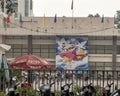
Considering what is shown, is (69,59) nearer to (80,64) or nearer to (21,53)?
(80,64)

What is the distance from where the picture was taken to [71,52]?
183ft

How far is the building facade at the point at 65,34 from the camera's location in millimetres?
55750

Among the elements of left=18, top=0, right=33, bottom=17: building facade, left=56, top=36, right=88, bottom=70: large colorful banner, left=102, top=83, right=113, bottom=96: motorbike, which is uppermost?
left=18, top=0, right=33, bottom=17: building facade

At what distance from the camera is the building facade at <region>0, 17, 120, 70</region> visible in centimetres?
5575

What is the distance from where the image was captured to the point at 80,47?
182 ft

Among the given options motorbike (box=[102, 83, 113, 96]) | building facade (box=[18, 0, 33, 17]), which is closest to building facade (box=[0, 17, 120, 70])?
building facade (box=[18, 0, 33, 17])

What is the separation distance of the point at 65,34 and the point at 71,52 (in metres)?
2.32

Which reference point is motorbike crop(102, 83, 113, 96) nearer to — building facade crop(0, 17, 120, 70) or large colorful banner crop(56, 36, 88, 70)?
large colorful banner crop(56, 36, 88, 70)

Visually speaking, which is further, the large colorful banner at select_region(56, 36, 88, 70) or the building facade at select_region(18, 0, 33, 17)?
the building facade at select_region(18, 0, 33, 17)

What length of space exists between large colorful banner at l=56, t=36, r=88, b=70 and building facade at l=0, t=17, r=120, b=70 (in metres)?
0.75

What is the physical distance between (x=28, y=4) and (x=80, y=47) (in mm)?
39854

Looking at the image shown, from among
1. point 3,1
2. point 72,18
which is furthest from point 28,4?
point 3,1

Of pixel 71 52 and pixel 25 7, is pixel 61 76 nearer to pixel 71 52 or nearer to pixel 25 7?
pixel 71 52

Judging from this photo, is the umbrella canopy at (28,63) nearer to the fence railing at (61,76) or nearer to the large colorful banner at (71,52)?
the fence railing at (61,76)
